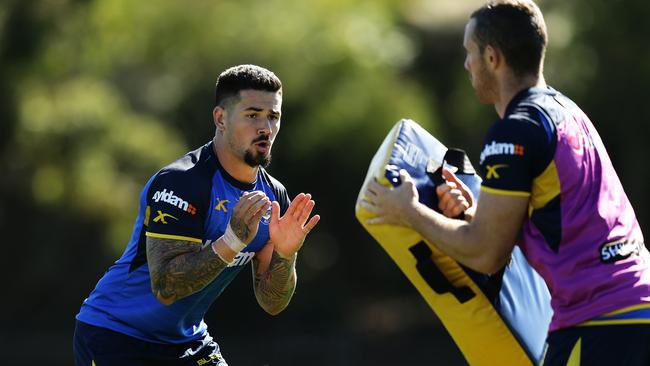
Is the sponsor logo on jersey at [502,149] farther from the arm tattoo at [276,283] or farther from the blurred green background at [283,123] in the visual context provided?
the blurred green background at [283,123]

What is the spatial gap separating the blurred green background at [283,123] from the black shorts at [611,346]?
453 inches

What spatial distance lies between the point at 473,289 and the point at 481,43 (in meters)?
1.15

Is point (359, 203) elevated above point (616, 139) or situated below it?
above

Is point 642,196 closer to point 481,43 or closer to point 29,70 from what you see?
point 29,70

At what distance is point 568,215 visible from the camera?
171 inches

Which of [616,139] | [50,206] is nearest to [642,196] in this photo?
[616,139]

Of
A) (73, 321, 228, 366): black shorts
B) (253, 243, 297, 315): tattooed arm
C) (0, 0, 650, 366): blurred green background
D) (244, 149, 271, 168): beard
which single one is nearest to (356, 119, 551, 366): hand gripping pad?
(244, 149, 271, 168): beard

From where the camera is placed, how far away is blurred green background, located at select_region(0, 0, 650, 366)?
631 inches

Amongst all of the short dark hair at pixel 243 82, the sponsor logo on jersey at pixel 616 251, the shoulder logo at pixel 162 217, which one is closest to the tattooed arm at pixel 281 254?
the shoulder logo at pixel 162 217

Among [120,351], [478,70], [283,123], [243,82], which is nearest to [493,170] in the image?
[478,70]

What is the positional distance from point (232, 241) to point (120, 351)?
89 centimetres

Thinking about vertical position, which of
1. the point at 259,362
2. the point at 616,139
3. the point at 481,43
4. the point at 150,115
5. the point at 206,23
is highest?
the point at 481,43

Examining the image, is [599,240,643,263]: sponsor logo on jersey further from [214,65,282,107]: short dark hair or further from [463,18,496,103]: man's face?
[214,65,282,107]: short dark hair

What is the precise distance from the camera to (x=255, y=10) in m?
19.3
